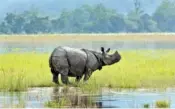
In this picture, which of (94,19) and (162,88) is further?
(94,19)

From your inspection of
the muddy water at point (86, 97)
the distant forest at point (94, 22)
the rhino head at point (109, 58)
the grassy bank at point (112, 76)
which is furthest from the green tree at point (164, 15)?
the muddy water at point (86, 97)

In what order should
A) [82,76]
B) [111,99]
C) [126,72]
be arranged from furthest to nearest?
[126,72] → [82,76] → [111,99]

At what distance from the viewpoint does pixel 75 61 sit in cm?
1780

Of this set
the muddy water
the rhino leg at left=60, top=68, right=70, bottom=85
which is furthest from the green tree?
the muddy water

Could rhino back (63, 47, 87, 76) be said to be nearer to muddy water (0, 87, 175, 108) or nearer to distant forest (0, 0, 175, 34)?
muddy water (0, 87, 175, 108)

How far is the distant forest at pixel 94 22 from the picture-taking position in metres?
128

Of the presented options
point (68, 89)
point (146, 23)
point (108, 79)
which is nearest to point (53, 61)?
point (68, 89)

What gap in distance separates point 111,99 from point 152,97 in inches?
40.0

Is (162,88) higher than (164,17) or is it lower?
lower

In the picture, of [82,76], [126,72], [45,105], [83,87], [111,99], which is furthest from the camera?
[126,72]

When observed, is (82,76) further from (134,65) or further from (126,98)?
(134,65)

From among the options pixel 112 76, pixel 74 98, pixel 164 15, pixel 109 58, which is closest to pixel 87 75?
pixel 109 58

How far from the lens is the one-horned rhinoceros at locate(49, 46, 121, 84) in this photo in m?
17.6

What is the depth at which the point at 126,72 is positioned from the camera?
21781mm
